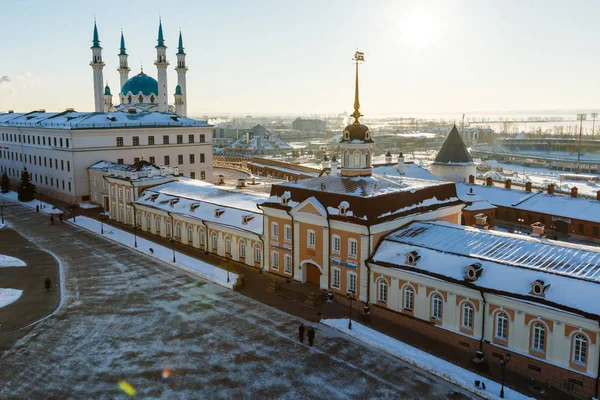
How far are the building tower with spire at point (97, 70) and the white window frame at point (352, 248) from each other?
62.4 m

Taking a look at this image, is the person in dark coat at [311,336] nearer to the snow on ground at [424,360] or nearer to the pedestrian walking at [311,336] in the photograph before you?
the pedestrian walking at [311,336]

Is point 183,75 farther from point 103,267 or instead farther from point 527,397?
point 527,397

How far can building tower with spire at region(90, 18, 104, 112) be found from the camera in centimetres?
8194

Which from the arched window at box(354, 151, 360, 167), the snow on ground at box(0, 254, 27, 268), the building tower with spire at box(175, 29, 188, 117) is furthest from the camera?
the building tower with spire at box(175, 29, 188, 117)

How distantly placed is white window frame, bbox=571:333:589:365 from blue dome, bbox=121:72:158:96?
77.0m

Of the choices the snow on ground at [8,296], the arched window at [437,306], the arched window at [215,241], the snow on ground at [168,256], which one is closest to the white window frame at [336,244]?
the arched window at [437,306]

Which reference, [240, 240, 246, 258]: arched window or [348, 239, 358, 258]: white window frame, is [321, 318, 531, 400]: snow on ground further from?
[240, 240, 246, 258]: arched window

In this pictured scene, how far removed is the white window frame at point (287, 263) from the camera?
37.8 meters

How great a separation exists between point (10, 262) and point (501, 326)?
37609 mm

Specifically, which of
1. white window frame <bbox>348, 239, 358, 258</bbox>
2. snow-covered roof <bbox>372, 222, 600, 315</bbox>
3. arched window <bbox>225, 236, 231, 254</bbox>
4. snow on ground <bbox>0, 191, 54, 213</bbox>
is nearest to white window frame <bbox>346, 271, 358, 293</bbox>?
white window frame <bbox>348, 239, 358, 258</bbox>

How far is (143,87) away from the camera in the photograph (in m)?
87.3

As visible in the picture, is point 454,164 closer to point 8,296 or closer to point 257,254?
point 257,254

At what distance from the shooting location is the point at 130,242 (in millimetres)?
49844

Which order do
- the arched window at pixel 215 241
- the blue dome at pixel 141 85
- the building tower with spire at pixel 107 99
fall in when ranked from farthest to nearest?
1. the building tower with spire at pixel 107 99
2. the blue dome at pixel 141 85
3. the arched window at pixel 215 241
